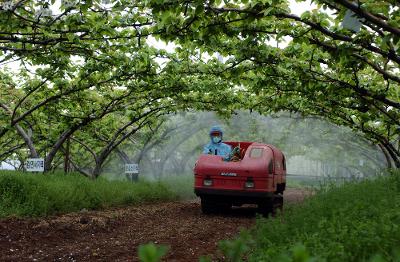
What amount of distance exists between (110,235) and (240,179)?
4.04 m

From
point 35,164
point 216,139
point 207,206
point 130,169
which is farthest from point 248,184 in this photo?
point 130,169

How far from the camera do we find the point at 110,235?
855cm

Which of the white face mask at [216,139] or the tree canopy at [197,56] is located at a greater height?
the tree canopy at [197,56]

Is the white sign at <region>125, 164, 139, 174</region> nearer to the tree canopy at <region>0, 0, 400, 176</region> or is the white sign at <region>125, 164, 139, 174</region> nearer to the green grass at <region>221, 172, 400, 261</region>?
the tree canopy at <region>0, 0, 400, 176</region>

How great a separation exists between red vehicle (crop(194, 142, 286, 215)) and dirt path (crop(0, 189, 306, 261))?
56cm

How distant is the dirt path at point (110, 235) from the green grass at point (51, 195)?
62 centimetres

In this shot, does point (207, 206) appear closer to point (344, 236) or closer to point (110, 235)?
point (110, 235)

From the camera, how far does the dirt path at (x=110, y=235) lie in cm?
658

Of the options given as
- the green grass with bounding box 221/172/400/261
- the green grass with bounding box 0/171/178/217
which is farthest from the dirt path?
the green grass with bounding box 221/172/400/261

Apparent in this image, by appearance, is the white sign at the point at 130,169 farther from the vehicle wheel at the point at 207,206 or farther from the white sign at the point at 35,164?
the vehicle wheel at the point at 207,206

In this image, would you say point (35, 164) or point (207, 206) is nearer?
point (207, 206)

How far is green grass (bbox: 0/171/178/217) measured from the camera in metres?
10.3

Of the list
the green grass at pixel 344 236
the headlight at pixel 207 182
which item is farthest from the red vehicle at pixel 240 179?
the green grass at pixel 344 236

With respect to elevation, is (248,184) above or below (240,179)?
below
